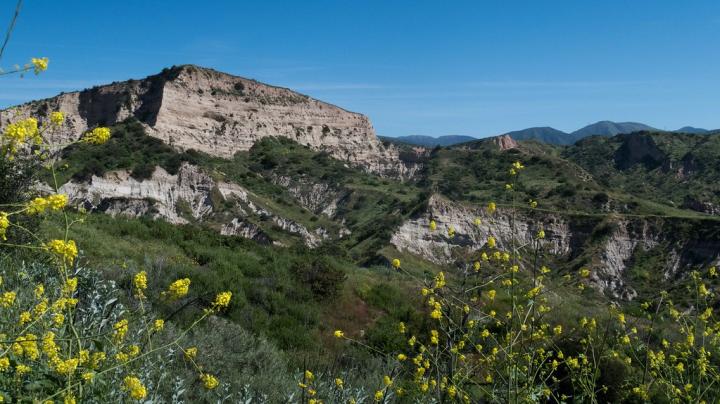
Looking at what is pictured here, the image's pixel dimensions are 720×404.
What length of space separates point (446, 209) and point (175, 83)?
4597 cm

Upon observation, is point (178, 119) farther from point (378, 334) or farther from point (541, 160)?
point (378, 334)

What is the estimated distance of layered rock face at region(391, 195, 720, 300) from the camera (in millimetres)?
40812

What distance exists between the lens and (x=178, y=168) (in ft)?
163

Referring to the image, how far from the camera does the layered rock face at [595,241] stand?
134 feet

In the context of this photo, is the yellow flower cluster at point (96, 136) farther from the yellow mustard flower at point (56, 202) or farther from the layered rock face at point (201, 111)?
the layered rock face at point (201, 111)

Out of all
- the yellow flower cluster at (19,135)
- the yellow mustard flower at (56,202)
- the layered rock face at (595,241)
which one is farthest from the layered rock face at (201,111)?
the yellow mustard flower at (56,202)

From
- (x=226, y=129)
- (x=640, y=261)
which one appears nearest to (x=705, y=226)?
(x=640, y=261)

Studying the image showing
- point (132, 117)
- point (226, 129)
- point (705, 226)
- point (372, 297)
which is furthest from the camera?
point (226, 129)

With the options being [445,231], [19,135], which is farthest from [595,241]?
[19,135]

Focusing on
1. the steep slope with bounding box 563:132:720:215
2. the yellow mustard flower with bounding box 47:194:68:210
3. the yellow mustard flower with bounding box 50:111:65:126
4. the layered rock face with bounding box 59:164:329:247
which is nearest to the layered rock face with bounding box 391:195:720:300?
the layered rock face with bounding box 59:164:329:247

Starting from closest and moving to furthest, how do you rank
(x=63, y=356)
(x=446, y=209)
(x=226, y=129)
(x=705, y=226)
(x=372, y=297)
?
(x=63, y=356) < (x=372, y=297) < (x=705, y=226) < (x=446, y=209) < (x=226, y=129)

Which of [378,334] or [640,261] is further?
[640,261]

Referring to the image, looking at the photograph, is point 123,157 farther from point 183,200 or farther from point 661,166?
point 661,166

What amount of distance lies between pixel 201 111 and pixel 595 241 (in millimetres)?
54261
